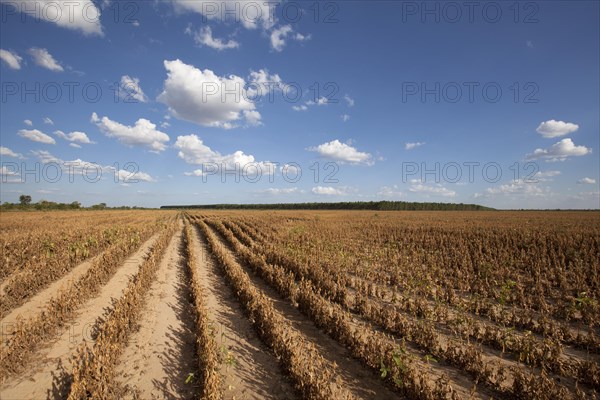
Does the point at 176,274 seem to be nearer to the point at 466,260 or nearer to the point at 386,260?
the point at 386,260

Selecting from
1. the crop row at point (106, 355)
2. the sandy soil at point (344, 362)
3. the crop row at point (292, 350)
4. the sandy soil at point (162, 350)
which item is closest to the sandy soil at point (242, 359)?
the crop row at point (292, 350)

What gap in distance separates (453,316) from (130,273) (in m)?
12.4

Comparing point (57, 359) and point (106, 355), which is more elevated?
point (106, 355)

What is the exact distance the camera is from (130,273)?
1265 cm

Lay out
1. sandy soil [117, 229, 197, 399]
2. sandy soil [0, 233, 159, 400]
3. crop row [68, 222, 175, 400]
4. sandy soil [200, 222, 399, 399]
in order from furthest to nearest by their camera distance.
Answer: sandy soil [117, 229, 197, 399] < sandy soil [200, 222, 399, 399] < sandy soil [0, 233, 159, 400] < crop row [68, 222, 175, 400]

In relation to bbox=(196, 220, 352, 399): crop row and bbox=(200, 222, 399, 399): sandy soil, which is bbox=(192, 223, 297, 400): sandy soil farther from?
bbox=(200, 222, 399, 399): sandy soil

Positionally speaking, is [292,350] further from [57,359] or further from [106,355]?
[57,359]

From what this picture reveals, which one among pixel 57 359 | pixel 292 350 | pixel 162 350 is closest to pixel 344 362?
pixel 292 350

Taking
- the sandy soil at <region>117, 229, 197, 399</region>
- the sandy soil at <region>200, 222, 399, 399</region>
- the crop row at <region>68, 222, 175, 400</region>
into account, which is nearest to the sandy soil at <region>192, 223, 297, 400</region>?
the sandy soil at <region>117, 229, 197, 399</region>

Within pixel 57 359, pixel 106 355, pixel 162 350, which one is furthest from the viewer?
pixel 162 350

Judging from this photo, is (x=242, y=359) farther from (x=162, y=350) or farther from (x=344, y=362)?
(x=344, y=362)

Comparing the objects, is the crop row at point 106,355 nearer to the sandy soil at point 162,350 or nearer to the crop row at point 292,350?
the sandy soil at point 162,350

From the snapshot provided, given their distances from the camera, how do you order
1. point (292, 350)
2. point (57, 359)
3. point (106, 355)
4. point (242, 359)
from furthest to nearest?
point (242, 359) → point (57, 359) → point (292, 350) → point (106, 355)

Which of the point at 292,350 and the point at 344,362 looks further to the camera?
the point at 344,362
